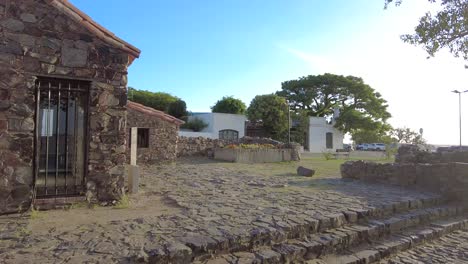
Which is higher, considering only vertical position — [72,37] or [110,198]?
[72,37]

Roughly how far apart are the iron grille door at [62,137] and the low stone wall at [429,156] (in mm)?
10850

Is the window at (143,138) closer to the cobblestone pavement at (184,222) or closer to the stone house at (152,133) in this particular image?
the stone house at (152,133)

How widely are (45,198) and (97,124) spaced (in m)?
1.48

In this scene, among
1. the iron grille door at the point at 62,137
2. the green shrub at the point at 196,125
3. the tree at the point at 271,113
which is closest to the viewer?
the iron grille door at the point at 62,137

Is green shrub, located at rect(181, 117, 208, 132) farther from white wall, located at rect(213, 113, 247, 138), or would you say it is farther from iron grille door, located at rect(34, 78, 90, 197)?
iron grille door, located at rect(34, 78, 90, 197)

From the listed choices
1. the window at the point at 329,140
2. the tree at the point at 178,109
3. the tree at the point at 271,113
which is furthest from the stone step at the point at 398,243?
the window at the point at 329,140

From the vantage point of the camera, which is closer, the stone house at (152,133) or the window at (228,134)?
the stone house at (152,133)

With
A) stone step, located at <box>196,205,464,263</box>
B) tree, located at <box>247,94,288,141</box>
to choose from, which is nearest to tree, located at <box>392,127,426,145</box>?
tree, located at <box>247,94,288,141</box>

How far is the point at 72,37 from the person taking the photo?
581 cm

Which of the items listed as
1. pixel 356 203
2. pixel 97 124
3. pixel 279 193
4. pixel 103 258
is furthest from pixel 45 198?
pixel 356 203

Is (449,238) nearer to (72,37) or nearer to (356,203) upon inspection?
(356,203)

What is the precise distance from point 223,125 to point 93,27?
2855 cm

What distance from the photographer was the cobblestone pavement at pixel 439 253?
5.00 m

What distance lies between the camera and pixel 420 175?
30.4 ft
